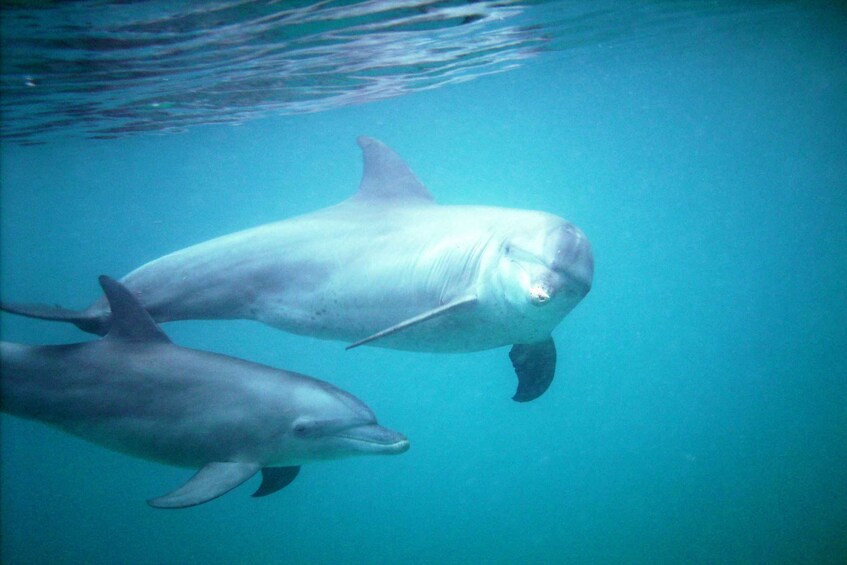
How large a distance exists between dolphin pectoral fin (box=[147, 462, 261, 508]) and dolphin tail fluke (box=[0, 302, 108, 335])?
1.97m

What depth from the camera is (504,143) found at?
42562 millimetres

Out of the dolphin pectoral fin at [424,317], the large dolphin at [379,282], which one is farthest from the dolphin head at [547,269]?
the dolphin pectoral fin at [424,317]

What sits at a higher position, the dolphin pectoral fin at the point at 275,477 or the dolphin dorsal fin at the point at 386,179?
the dolphin dorsal fin at the point at 386,179

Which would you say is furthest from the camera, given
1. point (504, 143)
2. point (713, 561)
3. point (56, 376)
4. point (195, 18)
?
point (504, 143)

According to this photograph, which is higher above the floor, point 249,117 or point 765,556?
point 249,117

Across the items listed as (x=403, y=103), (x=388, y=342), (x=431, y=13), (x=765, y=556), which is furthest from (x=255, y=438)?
(x=403, y=103)

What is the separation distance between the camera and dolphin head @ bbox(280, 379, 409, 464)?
202 inches

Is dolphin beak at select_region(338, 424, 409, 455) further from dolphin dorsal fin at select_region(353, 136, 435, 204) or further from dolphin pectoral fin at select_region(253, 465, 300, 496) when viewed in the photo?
dolphin dorsal fin at select_region(353, 136, 435, 204)

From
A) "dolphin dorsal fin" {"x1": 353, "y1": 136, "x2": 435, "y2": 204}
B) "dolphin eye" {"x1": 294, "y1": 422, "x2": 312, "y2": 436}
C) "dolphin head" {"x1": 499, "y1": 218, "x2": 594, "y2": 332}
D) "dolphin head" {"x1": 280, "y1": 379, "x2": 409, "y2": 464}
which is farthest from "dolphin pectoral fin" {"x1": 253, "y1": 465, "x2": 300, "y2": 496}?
"dolphin dorsal fin" {"x1": 353, "y1": 136, "x2": 435, "y2": 204}

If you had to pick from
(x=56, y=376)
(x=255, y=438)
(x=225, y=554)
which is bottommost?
(x=225, y=554)

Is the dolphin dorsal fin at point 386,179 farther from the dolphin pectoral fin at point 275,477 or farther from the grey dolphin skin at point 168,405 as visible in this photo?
the dolphin pectoral fin at point 275,477

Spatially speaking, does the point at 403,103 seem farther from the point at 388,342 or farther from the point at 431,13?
the point at 388,342

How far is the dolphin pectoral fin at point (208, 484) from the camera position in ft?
14.4

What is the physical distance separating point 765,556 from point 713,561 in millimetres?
1751
